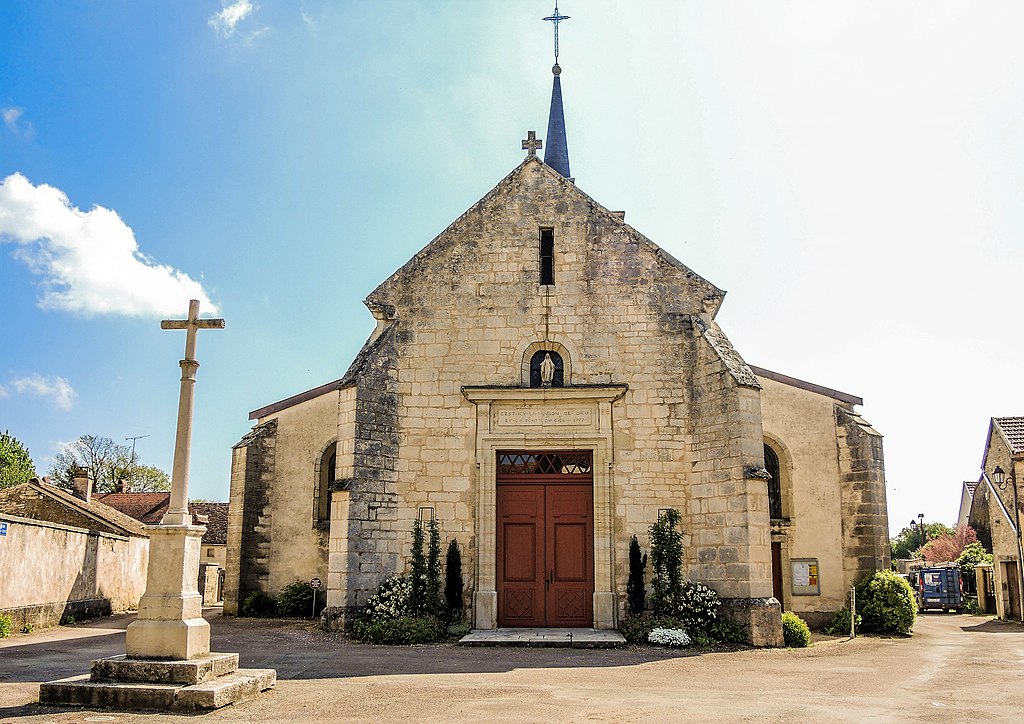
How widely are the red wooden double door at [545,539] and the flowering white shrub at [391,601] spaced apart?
1.67 m

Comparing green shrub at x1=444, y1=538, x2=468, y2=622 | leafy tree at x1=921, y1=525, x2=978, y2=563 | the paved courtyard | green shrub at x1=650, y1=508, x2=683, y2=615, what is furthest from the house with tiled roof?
leafy tree at x1=921, y1=525, x2=978, y2=563

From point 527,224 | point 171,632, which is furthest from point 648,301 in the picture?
point 171,632

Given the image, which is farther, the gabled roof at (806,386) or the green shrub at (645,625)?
the gabled roof at (806,386)

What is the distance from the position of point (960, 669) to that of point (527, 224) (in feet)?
32.9

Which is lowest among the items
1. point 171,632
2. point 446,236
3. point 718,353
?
point 171,632

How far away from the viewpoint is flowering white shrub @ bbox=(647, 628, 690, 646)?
42.0 ft

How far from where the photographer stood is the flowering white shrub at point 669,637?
1281cm

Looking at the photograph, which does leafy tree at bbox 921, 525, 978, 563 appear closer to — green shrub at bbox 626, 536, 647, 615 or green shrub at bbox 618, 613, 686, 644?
green shrub at bbox 626, 536, 647, 615

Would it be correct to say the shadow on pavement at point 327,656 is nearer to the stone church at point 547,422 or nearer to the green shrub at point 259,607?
the stone church at point 547,422

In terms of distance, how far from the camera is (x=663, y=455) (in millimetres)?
14734

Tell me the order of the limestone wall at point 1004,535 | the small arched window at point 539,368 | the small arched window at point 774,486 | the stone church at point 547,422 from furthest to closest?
1. the limestone wall at point 1004,535
2. the small arched window at point 774,486
3. the small arched window at point 539,368
4. the stone church at point 547,422

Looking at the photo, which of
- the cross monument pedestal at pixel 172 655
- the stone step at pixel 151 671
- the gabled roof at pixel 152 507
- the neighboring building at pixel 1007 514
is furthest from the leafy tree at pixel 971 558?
the gabled roof at pixel 152 507

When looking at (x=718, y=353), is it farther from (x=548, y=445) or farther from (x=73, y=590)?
(x=73, y=590)

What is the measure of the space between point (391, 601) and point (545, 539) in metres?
2.87
